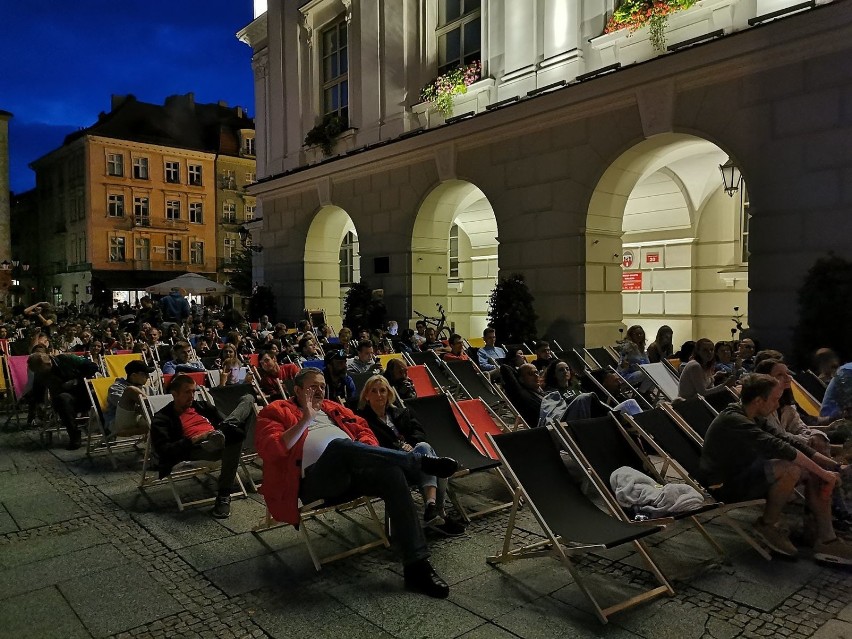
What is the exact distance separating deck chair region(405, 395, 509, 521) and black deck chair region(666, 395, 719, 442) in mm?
1580

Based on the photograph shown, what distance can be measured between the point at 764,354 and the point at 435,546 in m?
3.81

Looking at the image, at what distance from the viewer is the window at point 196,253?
44544 mm

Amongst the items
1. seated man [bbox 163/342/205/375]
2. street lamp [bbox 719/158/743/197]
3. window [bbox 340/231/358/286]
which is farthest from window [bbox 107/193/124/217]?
street lamp [bbox 719/158/743/197]

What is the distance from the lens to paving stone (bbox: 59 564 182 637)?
3295 mm

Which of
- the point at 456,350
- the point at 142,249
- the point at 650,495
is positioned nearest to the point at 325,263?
the point at 456,350

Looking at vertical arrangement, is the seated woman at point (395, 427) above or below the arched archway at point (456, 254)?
below

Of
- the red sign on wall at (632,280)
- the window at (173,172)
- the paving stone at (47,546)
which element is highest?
the window at (173,172)

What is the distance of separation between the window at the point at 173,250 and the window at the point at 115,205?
3.54 meters

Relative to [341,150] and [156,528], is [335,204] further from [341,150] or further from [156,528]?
[156,528]

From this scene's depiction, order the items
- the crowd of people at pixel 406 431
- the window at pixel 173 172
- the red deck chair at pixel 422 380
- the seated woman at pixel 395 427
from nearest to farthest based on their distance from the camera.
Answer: the crowd of people at pixel 406 431, the seated woman at pixel 395 427, the red deck chair at pixel 422 380, the window at pixel 173 172

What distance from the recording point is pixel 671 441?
15.6 feet

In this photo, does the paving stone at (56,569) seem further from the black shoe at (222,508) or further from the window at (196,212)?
the window at (196,212)

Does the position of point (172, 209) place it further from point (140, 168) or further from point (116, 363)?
point (116, 363)

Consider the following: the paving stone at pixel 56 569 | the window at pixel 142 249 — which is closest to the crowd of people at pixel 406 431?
the paving stone at pixel 56 569
